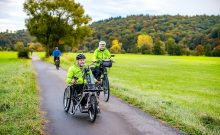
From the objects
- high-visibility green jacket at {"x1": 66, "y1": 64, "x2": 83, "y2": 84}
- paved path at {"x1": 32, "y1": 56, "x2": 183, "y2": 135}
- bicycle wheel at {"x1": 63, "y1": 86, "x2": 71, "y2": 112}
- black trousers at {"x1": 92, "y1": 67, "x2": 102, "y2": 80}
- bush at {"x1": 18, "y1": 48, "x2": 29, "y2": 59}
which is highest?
high-visibility green jacket at {"x1": 66, "y1": 64, "x2": 83, "y2": 84}

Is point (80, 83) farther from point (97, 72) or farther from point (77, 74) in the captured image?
point (97, 72)

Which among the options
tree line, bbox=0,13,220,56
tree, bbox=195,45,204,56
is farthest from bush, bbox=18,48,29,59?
tree, bbox=195,45,204,56

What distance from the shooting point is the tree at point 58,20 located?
61.5 m

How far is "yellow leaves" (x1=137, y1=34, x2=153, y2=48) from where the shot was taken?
134 metres

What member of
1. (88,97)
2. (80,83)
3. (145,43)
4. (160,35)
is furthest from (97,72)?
(160,35)

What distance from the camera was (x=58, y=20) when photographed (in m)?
62.2

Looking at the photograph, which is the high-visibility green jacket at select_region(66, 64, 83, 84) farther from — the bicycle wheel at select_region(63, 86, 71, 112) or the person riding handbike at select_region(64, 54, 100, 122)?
the bicycle wheel at select_region(63, 86, 71, 112)

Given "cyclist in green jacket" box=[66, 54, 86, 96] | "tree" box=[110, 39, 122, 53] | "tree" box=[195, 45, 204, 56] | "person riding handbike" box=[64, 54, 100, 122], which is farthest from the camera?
"tree" box=[110, 39, 122, 53]

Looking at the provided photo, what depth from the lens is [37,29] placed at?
201 ft

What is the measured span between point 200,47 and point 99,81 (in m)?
107

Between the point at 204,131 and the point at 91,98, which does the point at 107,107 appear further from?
the point at 204,131

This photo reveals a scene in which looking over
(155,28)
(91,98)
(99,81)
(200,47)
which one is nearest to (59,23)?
(99,81)

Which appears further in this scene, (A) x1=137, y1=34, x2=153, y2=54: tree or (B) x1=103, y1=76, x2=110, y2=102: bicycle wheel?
(A) x1=137, y1=34, x2=153, y2=54: tree

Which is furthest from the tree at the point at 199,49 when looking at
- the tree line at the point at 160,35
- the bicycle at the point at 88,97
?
the bicycle at the point at 88,97
